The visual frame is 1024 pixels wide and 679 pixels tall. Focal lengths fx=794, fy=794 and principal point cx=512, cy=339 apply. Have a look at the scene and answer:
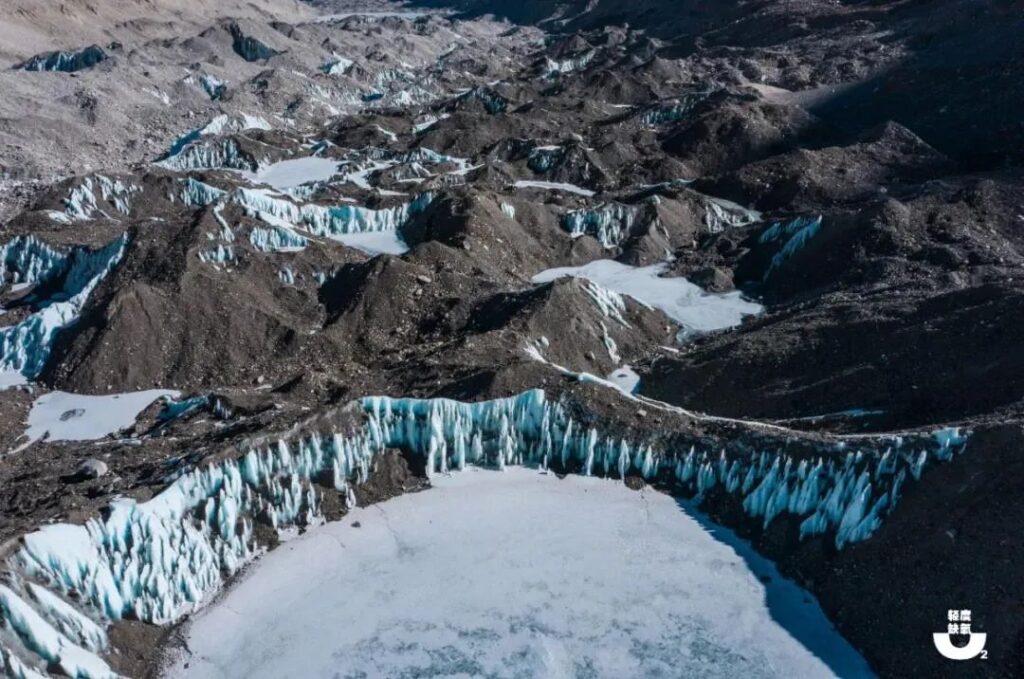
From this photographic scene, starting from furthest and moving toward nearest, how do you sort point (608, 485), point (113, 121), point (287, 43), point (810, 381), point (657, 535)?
1. point (287, 43)
2. point (113, 121)
3. point (810, 381)
4. point (608, 485)
5. point (657, 535)

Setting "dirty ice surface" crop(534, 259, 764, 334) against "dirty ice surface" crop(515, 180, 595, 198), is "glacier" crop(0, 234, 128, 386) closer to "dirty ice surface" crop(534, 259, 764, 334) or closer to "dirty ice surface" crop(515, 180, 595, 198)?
"dirty ice surface" crop(534, 259, 764, 334)

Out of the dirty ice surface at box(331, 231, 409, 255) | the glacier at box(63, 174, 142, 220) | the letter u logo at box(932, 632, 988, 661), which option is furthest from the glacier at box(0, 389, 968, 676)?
the glacier at box(63, 174, 142, 220)

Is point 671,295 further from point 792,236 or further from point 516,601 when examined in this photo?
point 516,601

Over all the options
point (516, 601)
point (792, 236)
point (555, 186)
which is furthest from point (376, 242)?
point (516, 601)

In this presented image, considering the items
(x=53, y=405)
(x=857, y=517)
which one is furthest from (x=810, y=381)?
(x=53, y=405)

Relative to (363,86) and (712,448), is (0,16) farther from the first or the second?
(712,448)

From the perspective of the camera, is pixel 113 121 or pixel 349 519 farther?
pixel 113 121
